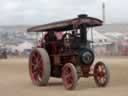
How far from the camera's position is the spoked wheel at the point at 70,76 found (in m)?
15.3

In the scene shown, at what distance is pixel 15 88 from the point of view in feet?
55.2

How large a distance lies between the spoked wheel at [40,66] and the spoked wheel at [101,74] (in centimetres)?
175

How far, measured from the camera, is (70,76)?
15.7m

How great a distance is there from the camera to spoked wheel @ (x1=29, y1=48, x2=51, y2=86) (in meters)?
17.3

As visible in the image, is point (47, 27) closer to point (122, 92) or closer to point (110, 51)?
point (122, 92)

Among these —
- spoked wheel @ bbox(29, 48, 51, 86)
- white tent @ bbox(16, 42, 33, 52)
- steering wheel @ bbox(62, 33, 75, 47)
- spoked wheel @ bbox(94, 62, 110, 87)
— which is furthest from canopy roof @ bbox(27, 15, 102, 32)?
white tent @ bbox(16, 42, 33, 52)

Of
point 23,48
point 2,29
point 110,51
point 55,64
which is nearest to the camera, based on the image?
point 55,64

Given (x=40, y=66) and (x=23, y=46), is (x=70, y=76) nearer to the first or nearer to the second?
(x=40, y=66)

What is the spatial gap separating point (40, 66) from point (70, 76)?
2.40m

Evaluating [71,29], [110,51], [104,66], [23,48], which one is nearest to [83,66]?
[104,66]

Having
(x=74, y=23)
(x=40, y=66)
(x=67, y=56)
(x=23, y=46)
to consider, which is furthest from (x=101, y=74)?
(x=23, y=46)

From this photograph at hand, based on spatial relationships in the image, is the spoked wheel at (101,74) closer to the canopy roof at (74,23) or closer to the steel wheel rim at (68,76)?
the steel wheel rim at (68,76)

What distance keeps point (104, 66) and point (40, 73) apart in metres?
2.64

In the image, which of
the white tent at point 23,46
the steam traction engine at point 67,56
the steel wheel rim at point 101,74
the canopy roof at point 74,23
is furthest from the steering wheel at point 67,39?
the white tent at point 23,46
